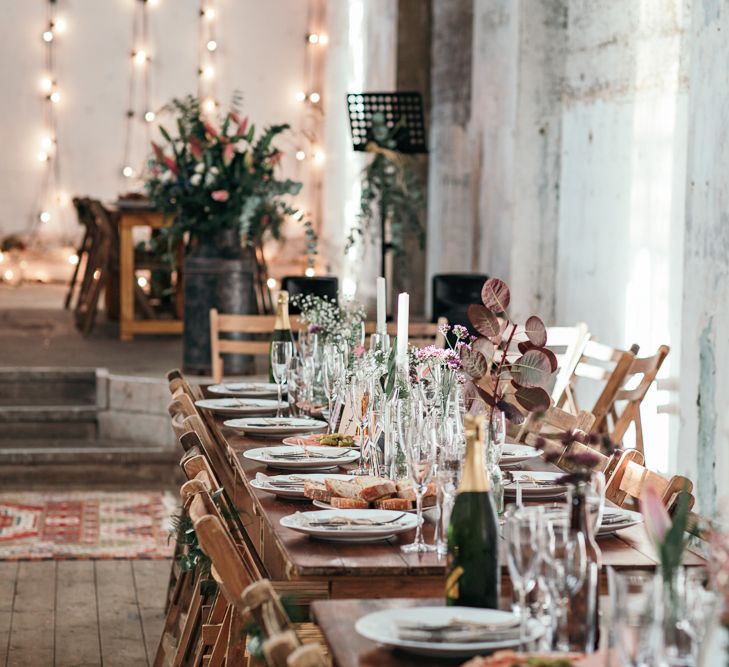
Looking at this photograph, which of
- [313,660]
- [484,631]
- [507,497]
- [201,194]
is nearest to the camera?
[313,660]

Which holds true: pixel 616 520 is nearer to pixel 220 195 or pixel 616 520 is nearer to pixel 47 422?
pixel 220 195

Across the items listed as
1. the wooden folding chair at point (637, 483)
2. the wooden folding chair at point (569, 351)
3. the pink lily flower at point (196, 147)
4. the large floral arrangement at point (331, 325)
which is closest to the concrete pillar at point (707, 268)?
the wooden folding chair at point (569, 351)

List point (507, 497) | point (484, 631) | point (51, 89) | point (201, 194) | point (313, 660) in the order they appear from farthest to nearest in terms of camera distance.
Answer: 1. point (51, 89)
2. point (201, 194)
3. point (507, 497)
4. point (484, 631)
5. point (313, 660)

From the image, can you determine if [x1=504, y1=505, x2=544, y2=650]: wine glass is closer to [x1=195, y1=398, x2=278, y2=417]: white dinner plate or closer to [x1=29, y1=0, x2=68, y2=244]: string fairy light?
[x1=195, y1=398, x2=278, y2=417]: white dinner plate

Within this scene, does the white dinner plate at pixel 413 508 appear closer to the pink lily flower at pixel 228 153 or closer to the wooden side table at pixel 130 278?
the pink lily flower at pixel 228 153

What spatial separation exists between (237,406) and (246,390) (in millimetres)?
365

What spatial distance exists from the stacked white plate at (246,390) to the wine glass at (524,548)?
8.96ft

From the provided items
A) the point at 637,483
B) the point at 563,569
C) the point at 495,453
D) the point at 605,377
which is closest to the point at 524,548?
the point at 563,569

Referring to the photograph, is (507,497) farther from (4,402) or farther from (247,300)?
(4,402)

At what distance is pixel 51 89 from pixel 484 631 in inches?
498

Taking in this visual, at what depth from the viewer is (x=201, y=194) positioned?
733cm

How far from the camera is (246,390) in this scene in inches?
177

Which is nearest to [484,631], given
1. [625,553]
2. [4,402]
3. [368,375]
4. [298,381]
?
[625,553]

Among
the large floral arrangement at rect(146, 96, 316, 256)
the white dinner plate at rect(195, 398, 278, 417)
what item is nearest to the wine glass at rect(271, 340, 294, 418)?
the white dinner plate at rect(195, 398, 278, 417)
